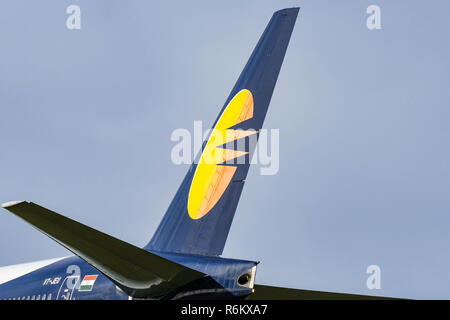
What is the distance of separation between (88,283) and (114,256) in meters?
4.49

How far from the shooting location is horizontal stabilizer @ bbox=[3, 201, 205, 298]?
10.7 m

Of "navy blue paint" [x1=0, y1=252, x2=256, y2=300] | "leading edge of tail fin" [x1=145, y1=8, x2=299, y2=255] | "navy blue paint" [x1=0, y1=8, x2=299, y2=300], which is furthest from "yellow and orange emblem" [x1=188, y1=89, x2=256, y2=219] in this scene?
"navy blue paint" [x1=0, y1=252, x2=256, y2=300]

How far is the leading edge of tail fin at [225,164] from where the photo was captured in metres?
17.5

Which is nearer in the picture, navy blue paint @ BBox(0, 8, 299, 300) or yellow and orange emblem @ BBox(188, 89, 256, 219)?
navy blue paint @ BBox(0, 8, 299, 300)

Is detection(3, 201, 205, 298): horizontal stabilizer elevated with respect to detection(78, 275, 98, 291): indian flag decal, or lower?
elevated

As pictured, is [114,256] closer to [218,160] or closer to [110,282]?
[110,282]

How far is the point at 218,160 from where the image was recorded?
1814cm

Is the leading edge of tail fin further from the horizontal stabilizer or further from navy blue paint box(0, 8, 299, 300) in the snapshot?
the horizontal stabilizer

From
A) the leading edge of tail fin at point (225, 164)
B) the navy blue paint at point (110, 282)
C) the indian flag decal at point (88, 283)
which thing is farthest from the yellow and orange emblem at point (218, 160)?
the indian flag decal at point (88, 283)

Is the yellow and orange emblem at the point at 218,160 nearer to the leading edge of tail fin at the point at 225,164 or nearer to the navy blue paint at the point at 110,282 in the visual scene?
the leading edge of tail fin at the point at 225,164
